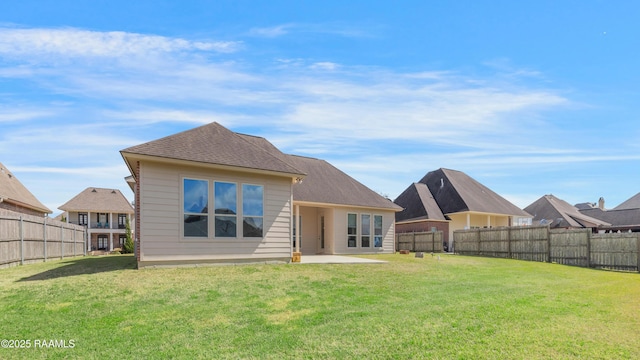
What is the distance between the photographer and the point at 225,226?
1273 cm

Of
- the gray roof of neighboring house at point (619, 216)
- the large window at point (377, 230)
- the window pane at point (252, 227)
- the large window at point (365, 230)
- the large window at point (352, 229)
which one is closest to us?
the window pane at point (252, 227)

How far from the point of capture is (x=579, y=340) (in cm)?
593

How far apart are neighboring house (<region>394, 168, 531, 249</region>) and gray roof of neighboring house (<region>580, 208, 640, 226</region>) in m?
16.5

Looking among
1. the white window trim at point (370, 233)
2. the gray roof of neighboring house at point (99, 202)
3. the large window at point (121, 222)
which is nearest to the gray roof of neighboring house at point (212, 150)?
the white window trim at point (370, 233)

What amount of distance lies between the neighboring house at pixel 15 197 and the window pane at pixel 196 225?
2019 centimetres

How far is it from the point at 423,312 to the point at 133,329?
15.9ft

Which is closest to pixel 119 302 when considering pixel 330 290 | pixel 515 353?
pixel 330 290

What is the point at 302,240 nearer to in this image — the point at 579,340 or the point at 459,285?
the point at 459,285

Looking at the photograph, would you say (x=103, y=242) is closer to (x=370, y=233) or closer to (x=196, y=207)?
(x=370, y=233)

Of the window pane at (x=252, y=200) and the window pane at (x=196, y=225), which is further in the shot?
the window pane at (x=252, y=200)

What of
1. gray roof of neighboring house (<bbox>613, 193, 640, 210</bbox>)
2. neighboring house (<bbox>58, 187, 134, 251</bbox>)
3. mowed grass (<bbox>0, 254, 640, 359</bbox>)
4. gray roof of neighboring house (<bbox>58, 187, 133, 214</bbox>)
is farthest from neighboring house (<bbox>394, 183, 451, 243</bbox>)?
gray roof of neighboring house (<bbox>58, 187, 133, 214</bbox>)

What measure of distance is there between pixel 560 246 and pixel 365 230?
9621 millimetres

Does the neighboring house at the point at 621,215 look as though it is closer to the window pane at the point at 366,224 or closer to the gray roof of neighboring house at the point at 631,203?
the gray roof of neighboring house at the point at 631,203

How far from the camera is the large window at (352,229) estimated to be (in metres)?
21.7
